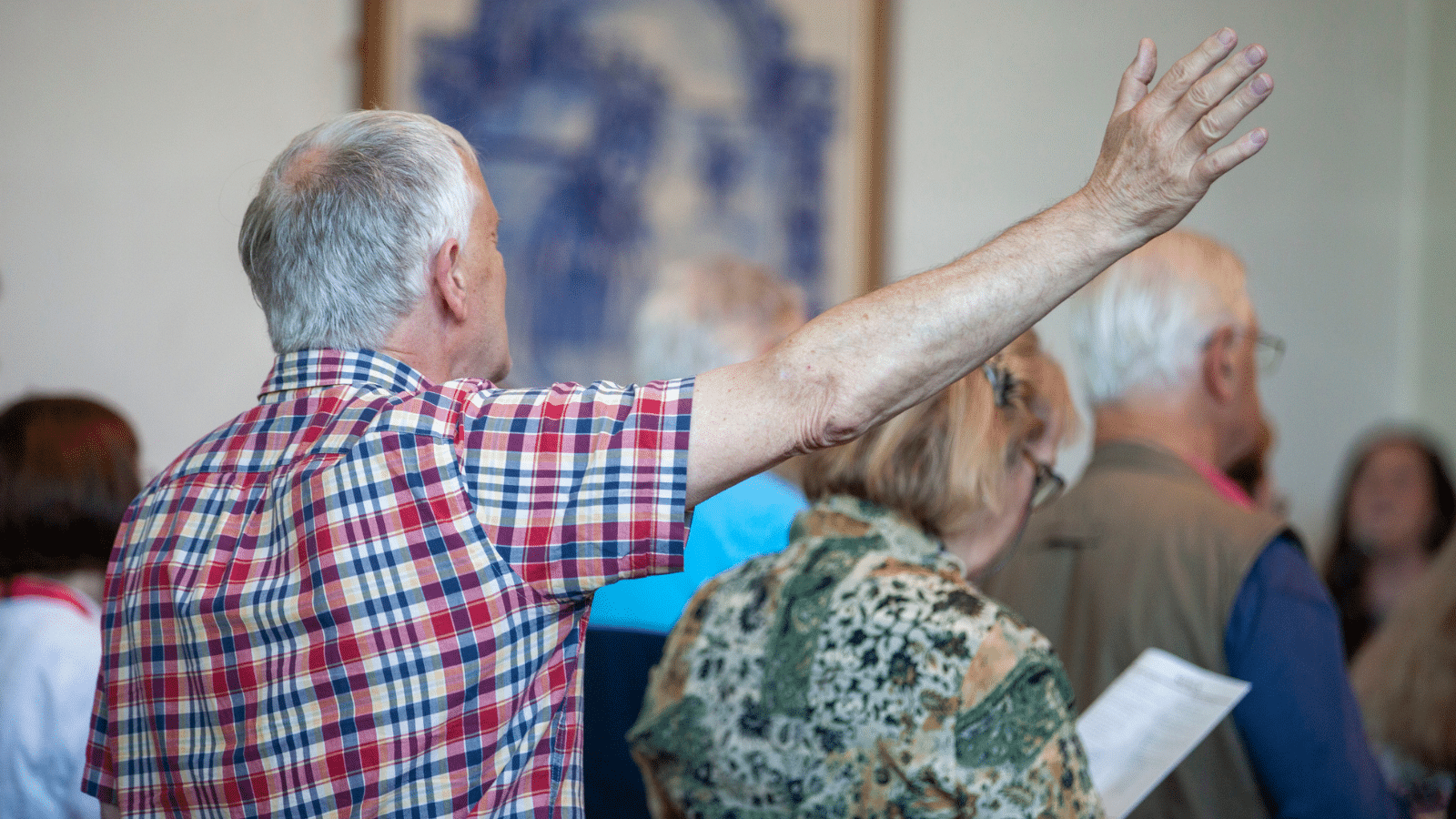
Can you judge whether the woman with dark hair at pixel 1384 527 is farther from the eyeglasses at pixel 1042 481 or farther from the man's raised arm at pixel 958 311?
the man's raised arm at pixel 958 311

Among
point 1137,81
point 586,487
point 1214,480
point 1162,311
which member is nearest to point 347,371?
point 586,487

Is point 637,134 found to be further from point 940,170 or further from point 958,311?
point 958,311

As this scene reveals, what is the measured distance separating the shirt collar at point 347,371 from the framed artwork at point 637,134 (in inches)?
72.9

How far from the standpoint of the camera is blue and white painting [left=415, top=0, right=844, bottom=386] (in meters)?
2.95

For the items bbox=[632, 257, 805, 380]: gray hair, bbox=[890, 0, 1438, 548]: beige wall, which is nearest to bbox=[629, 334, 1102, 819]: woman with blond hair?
bbox=[632, 257, 805, 380]: gray hair

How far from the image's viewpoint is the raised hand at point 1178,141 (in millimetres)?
886

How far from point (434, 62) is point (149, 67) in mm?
616

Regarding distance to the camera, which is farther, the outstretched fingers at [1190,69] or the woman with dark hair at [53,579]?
the woman with dark hair at [53,579]

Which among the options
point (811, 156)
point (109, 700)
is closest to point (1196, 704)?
point (109, 700)

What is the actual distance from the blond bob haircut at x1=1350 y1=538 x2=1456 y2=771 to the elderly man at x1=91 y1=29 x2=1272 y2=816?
63.0 inches

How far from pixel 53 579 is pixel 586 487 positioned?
1.46 meters

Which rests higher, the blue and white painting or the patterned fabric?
the blue and white painting

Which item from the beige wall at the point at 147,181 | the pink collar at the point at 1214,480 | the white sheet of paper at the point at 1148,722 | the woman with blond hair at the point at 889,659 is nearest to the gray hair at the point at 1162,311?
the pink collar at the point at 1214,480

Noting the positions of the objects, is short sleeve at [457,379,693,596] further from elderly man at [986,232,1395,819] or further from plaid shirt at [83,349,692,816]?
elderly man at [986,232,1395,819]
